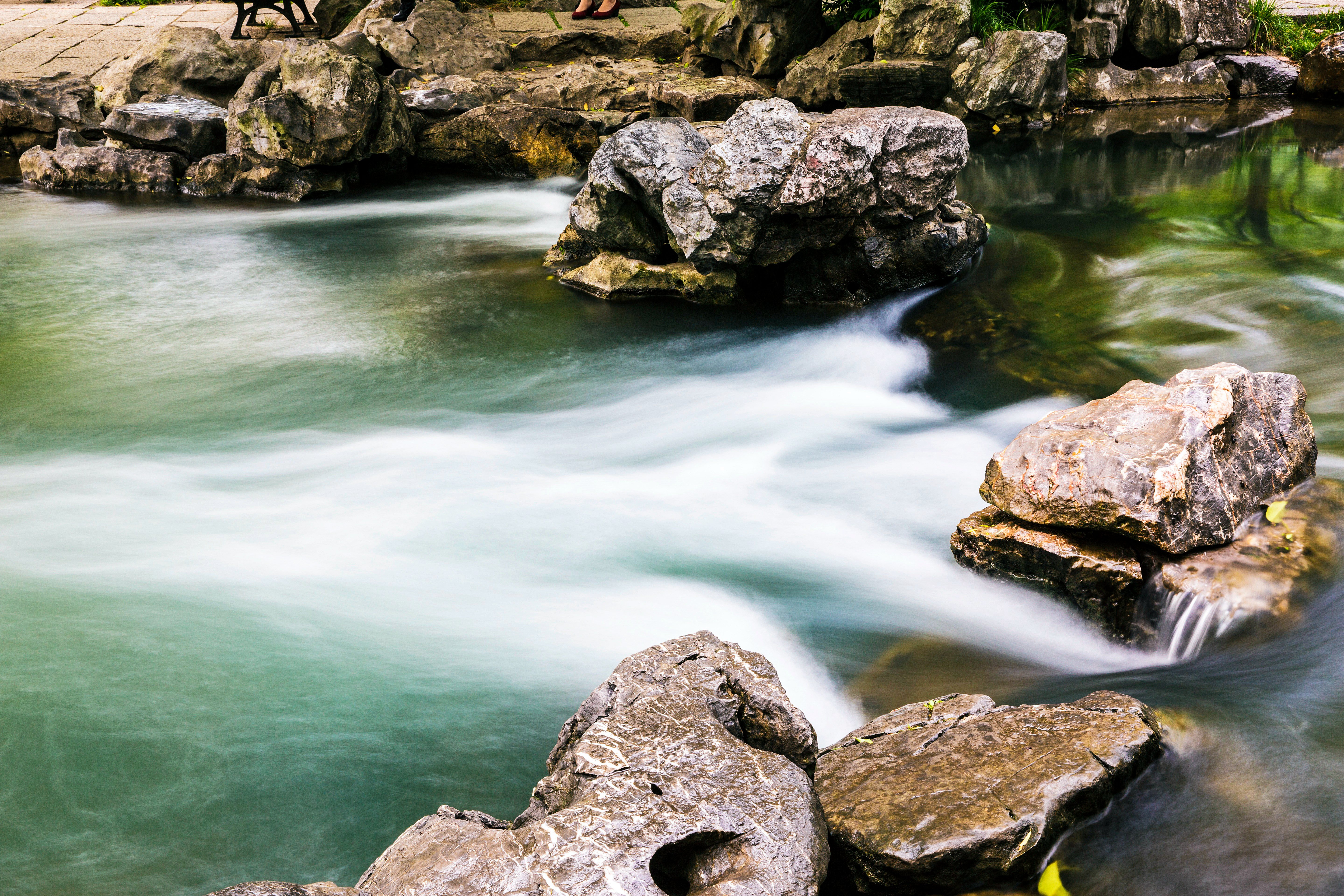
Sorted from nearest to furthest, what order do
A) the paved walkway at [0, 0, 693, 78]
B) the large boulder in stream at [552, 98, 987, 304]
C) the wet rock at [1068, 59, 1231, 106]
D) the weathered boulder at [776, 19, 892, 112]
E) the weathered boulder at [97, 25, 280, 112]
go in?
the large boulder in stream at [552, 98, 987, 304] → the weathered boulder at [97, 25, 280, 112] → the weathered boulder at [776, 19, 892, 112] → the paved walkway at [0, 0, 693, 78] → the wet rock at [1068, 59, 1231, 106]

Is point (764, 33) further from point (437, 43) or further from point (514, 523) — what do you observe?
point (514, 523)

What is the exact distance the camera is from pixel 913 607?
4258mm

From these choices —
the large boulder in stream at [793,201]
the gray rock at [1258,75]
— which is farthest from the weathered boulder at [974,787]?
the gray rock at [1258,75]

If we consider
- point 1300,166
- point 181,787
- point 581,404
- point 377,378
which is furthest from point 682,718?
point 1300,166

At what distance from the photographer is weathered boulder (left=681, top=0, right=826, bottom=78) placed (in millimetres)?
13820

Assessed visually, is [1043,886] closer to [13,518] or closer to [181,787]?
[181,787]

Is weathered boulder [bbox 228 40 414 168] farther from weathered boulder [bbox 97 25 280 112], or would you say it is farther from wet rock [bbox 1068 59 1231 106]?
wet rock [bbox 1068 59 1231 106]

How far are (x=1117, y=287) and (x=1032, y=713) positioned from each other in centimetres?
550

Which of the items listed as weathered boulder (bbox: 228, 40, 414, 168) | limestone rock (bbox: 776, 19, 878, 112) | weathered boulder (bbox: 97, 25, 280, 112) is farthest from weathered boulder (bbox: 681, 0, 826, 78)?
weathered boulder (bbox: 97, 25, 280, 112)

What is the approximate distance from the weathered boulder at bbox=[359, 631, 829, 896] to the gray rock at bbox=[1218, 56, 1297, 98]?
16118 mm

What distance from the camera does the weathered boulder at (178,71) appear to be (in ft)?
40.6

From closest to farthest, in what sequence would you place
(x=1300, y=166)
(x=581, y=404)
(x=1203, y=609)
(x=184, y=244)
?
1. (x=1203, y=609)
2. (x=581, y=404)
3. (x=184, y=244)
4. (x=1300, y=166)

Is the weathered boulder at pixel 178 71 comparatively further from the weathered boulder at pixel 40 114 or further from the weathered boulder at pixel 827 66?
the weathered boulder at pixel 827 66

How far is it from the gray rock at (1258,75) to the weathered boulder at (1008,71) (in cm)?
331
